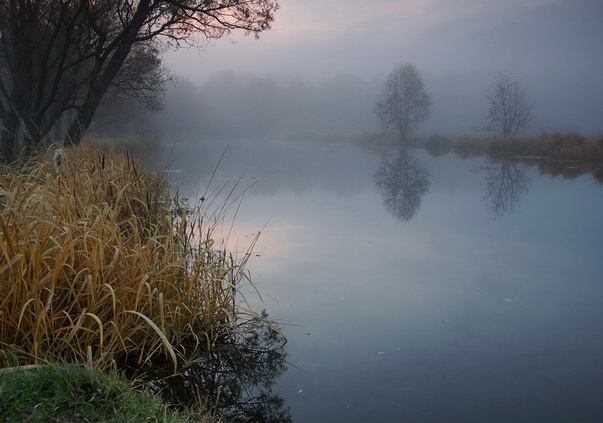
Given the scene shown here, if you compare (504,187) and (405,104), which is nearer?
(504,187)

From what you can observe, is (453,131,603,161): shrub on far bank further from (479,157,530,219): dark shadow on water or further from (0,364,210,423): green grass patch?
(0,364,210,423): green grass patch

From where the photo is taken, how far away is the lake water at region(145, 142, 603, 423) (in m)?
2.70

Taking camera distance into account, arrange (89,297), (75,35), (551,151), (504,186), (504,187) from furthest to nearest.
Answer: (551,151)
(504,186)
(504,187)
(75,35)
(89,297)

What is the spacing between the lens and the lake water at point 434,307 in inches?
106

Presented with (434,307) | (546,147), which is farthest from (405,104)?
(434,307)

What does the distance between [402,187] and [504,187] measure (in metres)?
2.23

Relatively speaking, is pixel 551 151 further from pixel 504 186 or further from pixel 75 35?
pixel 75 35

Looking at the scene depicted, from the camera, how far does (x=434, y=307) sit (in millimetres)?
3996

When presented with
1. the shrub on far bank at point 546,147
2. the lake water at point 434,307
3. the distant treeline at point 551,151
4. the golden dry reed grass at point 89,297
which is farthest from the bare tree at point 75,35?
the shrub on far bank at point 546,147

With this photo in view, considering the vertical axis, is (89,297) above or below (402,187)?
above

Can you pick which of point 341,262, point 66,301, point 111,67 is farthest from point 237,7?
point 66,301

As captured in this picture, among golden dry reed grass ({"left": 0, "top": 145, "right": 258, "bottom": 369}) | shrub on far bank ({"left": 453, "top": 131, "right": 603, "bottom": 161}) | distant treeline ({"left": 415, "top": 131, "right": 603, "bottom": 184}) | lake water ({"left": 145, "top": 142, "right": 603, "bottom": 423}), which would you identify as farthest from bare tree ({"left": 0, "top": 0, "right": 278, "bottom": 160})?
shrub on far bank ({"left": 453, "top": 131, "right": 603, "bottom": 161})

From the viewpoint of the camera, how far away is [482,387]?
2805mm

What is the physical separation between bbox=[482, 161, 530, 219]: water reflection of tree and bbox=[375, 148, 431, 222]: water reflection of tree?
131cm
